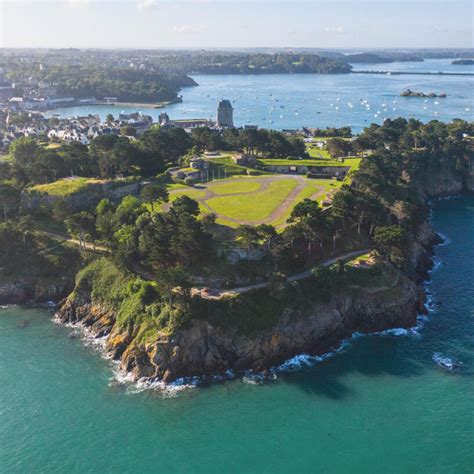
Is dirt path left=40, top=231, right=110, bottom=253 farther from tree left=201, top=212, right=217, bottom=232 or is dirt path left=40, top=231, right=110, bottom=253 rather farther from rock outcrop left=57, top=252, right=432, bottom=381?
tree left=201, top=212, right=217, bottom=232

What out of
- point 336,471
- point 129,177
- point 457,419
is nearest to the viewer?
point 336,471

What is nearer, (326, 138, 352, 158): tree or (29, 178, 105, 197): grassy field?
(29, 178, 105, 197): grassy field

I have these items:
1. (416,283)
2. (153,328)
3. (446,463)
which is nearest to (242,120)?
(416,283)

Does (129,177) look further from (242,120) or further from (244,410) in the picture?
(242,120)

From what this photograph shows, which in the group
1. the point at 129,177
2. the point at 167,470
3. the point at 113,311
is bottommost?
the point at 167,470

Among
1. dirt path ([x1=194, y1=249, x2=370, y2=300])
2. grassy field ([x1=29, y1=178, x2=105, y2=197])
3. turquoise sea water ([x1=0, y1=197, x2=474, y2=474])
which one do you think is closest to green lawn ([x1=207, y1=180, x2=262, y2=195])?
grassy field ([x1=29, y1=178, x2=105, y2=197])

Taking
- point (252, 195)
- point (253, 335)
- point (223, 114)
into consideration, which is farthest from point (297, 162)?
point (223, 114)
